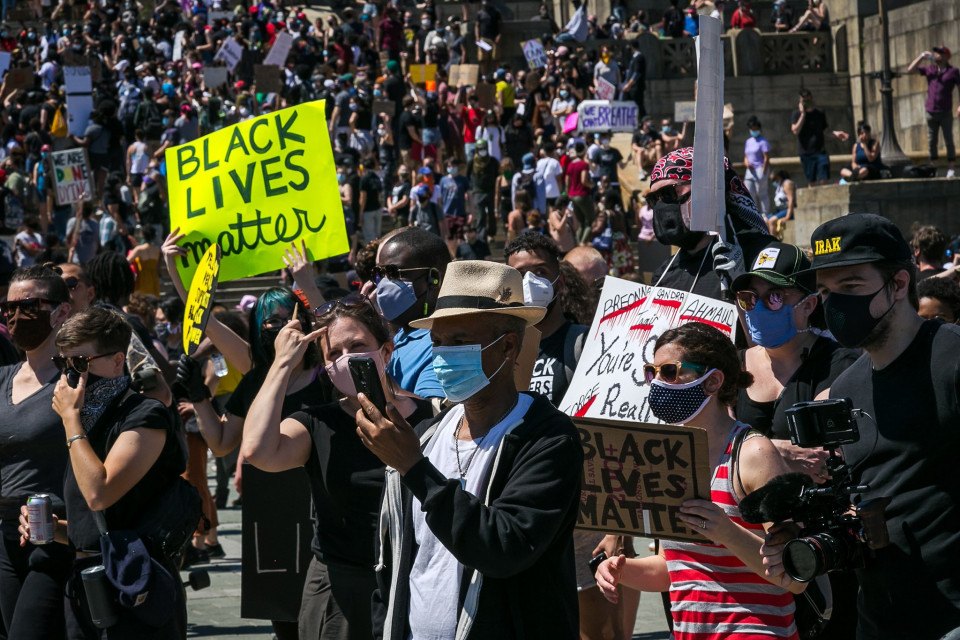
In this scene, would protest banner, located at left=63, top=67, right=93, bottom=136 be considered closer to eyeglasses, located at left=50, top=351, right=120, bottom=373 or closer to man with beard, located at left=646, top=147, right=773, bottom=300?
→ man with beard, located at left=646, top=147, right=773, bottom=300

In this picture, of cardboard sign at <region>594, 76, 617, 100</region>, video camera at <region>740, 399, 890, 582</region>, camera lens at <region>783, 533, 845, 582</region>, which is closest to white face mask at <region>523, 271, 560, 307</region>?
video camera at <region>740, 399, 890, 582</region>

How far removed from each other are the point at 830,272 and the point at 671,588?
1.02 meters

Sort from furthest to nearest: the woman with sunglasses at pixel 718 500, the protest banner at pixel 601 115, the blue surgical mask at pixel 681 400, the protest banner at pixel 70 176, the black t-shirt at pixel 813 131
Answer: the protest banner at pixel 601 115 < the black t-shirt at pixel 813 131 < the protest banner at pixel 70 176 < the blue surgical mask at pixel 681 400 < the woman with sunglasses at pixel 718 500

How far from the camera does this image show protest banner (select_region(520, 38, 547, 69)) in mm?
33812

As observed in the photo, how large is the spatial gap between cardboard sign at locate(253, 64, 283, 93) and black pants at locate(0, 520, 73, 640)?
25853 millimetres

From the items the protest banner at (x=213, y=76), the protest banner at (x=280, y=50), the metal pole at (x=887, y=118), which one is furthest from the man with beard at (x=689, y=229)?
the protest banner at (x=280, y=50)

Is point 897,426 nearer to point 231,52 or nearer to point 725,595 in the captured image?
point 725,595

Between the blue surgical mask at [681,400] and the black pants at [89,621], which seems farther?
the black pants at [89,621]

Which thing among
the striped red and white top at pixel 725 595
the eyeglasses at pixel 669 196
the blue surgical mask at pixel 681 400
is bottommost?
the striped red and white top at pixel 725 595

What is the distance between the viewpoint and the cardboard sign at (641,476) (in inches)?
159

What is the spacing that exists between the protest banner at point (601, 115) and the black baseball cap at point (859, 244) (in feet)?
77.2

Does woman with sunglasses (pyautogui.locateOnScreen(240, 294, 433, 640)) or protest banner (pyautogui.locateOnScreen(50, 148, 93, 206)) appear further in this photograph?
protest banner (pyautogui.locateOnScreen(50, 148, 93, 206))

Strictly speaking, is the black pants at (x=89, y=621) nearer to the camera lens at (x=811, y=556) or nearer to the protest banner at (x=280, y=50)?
the camera lens at (x=811, y=556)

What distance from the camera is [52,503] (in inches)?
230
